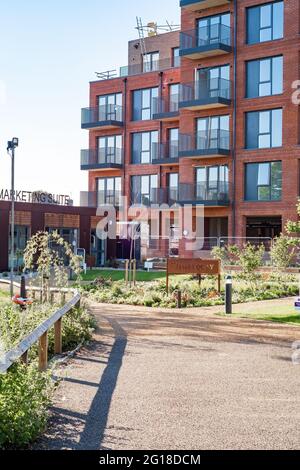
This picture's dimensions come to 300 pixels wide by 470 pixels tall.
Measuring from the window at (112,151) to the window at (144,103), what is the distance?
2.11 metres

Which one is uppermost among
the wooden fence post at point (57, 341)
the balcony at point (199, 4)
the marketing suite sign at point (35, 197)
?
the balcony at point (199, 4)

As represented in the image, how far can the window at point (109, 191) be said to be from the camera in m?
49.1

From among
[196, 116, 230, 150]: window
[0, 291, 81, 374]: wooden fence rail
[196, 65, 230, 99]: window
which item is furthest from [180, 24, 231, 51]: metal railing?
[0, 291, 81, 374]: wooden fence rail

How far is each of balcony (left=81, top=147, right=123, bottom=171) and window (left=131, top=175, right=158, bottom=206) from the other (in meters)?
1.71

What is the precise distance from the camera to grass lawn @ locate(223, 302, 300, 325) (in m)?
16.0

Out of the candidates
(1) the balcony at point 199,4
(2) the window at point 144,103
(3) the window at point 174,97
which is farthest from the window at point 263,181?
Answer: (2) the window at point 144,103

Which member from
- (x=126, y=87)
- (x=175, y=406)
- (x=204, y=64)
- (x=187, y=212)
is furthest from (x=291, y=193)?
(x=175, y=406)

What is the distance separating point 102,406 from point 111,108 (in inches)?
1727

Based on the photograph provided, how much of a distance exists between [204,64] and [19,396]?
37737 mm

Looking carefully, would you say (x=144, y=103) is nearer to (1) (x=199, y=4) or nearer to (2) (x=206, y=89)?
(2) (x=206, y=89)

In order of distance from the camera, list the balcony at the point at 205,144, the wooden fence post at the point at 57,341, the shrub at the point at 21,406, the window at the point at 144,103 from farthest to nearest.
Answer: the window at the point at 144,103 → the balcony at the point at 205,144 → the wooden fence post at the point at 57,341 → the shrub at the point at 21,406

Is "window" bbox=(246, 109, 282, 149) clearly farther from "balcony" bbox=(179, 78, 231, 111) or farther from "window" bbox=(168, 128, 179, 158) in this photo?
"window" bbox=(168, 128, 179, 158)

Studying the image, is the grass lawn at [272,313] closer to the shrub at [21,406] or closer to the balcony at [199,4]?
the shrub at [21,406]
